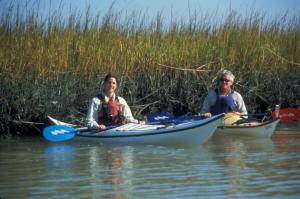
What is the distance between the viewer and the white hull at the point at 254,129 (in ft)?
33.5

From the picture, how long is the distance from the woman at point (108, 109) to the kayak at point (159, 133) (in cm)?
16

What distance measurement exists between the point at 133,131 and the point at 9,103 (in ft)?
6.04

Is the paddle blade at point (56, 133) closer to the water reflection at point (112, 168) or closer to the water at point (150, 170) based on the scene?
the water at point (150, 170)

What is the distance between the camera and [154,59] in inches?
477

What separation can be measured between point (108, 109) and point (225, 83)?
1694mm

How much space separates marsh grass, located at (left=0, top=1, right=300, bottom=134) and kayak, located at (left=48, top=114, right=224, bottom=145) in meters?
1.13

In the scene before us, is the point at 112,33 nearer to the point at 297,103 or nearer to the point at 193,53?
the point at 193,53

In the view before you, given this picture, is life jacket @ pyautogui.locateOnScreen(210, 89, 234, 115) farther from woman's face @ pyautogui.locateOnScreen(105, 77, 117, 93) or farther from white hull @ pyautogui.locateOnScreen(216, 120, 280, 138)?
woman's face @ pyautogui.locateOnScreen(105, 77, 117, 93)

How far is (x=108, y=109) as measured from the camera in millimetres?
9953

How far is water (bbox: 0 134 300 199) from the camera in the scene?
19.6 ft

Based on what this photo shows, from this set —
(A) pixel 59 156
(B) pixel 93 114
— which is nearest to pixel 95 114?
(B) pixel 93 114

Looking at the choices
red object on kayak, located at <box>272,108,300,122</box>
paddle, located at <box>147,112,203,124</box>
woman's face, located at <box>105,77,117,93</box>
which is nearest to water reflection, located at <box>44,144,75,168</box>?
woman's face, located at <box>105,77,117,93</box>

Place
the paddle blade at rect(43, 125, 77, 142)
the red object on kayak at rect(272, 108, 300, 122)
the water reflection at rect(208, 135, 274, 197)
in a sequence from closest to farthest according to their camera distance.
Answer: the water reflection at rect(208, 135, 274, 197) → the paddle blade at rect(43, 125, 77, 142) → the red object on kayak at rect(272, 108, 300, 122)

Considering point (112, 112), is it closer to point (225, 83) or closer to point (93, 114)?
point (93, 114)
